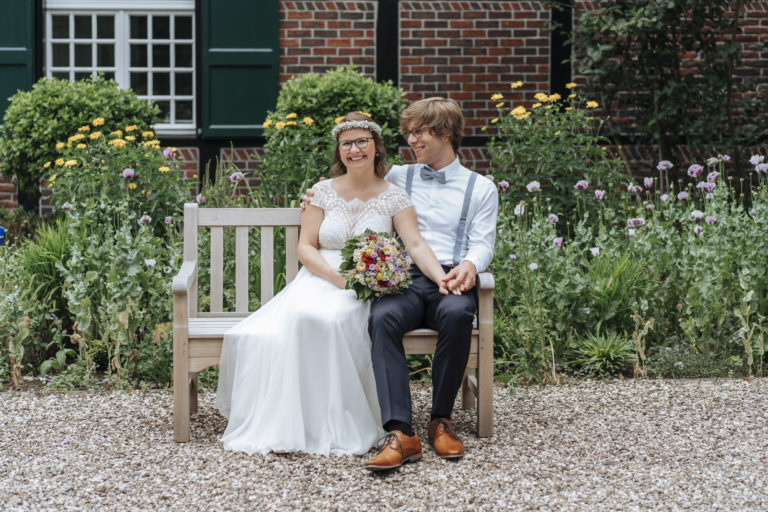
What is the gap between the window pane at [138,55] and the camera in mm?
8141

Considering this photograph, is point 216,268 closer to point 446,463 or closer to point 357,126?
point 357,126

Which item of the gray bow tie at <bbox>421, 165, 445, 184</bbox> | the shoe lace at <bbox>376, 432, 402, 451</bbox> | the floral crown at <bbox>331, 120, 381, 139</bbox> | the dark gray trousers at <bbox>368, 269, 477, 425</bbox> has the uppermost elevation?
the floral crown at <bbox>331, 120, 381, 139</bbox>

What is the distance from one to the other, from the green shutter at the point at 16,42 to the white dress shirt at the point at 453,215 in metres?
5.37

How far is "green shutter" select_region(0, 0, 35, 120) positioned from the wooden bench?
4.72 meters

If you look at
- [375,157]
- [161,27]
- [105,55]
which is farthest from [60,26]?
[375,157]

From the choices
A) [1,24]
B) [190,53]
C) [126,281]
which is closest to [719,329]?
[126,281]

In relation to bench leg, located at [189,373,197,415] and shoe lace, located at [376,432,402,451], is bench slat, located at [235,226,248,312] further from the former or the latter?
shoe lace, located at [376,432,402,451]

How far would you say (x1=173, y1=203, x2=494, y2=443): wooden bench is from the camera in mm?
3410

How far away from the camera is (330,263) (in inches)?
144

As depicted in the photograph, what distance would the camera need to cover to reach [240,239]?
157 inches

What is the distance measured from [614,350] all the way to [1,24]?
6.15 meters

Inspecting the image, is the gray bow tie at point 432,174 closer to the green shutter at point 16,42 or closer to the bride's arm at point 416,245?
the bride's arm at point 416,245

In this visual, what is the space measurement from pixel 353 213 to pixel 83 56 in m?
5.49

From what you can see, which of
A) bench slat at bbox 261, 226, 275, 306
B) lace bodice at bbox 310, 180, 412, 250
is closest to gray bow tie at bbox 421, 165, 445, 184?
lace bodice at bbox 310, 180, 412, 250
